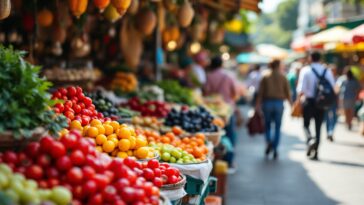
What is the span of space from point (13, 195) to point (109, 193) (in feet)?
1.85

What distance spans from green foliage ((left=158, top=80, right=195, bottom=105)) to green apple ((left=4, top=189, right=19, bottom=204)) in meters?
7.20

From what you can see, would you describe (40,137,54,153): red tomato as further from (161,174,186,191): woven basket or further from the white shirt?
the white shirt

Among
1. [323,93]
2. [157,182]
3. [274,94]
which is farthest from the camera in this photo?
[274,94]

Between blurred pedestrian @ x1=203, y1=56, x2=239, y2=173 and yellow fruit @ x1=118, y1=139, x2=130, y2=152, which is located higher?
yellow fruit @ x1=118, y1=139, x2=130, y2=152

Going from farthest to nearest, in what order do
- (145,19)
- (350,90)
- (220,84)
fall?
(350,90)
(220,84)
(145,19)

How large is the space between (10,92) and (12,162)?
0.50 metres

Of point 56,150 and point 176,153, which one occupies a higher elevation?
point 56,150

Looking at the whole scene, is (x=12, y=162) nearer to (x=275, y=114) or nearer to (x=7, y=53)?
(x=7, y=53)

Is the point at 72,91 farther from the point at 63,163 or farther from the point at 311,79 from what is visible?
the point at 311,79

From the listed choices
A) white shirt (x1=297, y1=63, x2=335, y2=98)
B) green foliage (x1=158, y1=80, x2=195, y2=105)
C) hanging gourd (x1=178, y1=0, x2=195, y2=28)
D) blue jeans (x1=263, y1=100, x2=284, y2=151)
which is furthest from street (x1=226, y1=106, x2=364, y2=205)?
hanging gourd (x1=178, y1=0, x2=195, y2=28)

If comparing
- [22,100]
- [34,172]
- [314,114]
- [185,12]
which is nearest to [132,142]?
[22,100]

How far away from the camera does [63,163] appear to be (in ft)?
10.1

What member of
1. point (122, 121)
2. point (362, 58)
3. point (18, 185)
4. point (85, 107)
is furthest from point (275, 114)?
point (362, 58)

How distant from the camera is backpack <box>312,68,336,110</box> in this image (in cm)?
1036
